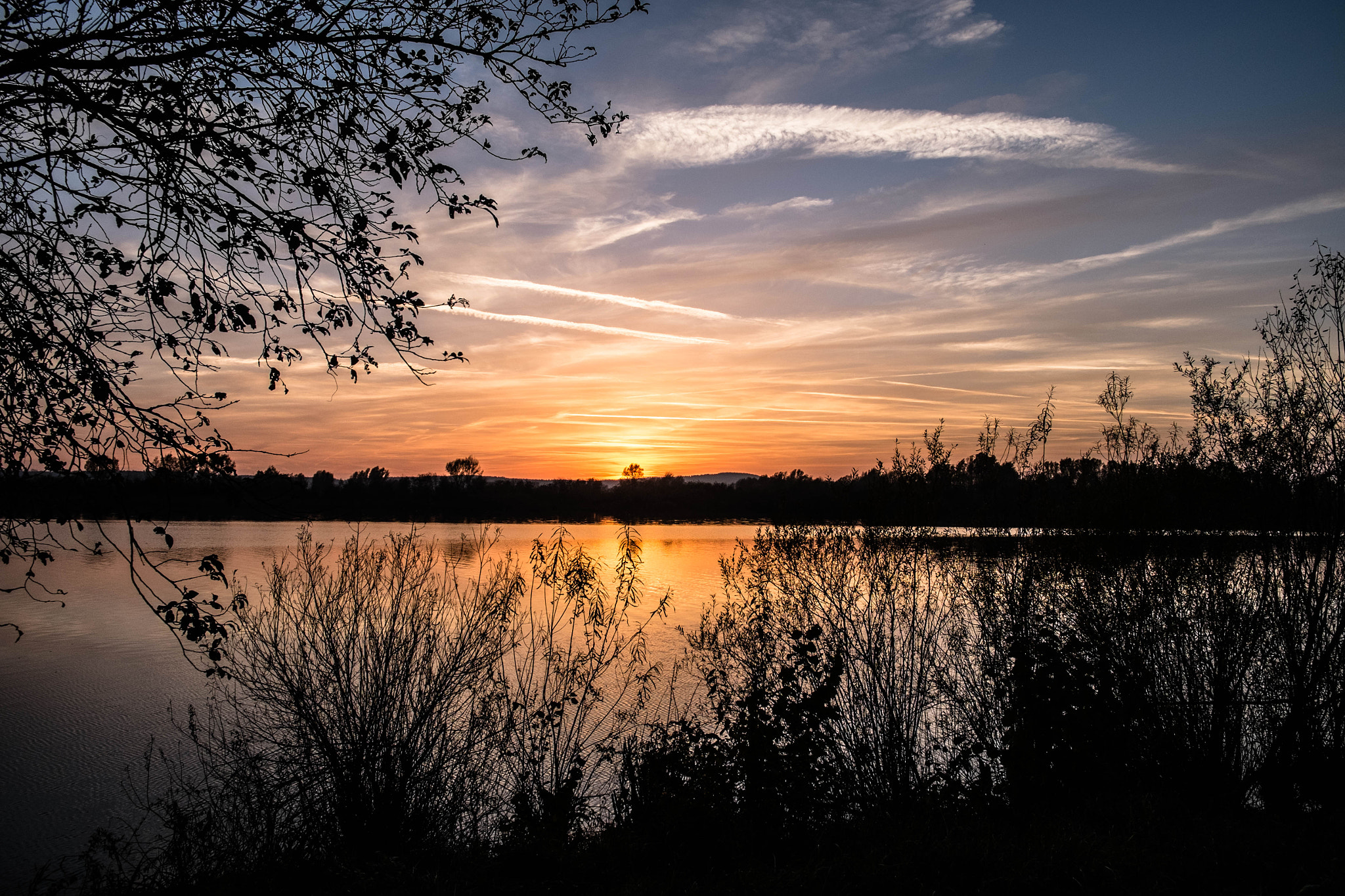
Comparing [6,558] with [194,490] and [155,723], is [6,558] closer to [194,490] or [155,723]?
[194,490]

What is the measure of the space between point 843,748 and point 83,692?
15382 millimetres

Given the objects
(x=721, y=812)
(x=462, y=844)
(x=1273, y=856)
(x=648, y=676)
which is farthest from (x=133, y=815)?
(x=1273, y=856)

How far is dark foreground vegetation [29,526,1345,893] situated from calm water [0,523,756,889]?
0.93 m

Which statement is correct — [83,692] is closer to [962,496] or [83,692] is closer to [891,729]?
[891,729]

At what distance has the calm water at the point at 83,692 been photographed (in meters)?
10.5

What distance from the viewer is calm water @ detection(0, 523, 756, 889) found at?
34.5 ft

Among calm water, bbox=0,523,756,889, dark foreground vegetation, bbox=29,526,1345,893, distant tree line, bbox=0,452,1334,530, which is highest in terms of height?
distant tree line, bbox=0,452,1334,530

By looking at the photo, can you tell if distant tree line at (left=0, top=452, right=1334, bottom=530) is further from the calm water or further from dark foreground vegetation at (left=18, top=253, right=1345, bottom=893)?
the calm water

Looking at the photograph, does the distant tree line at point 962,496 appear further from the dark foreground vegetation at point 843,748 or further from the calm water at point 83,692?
the calm water at point 83,692

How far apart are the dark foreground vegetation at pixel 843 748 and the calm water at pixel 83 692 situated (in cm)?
93

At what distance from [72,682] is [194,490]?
16.3 meters

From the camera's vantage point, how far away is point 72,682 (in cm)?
1648

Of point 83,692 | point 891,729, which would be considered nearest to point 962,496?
point 891,729

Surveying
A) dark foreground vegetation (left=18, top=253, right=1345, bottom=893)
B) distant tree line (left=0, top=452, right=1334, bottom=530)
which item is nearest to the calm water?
dark foreground vegetation (left=18, top=253, right=1345, bottom=893)
